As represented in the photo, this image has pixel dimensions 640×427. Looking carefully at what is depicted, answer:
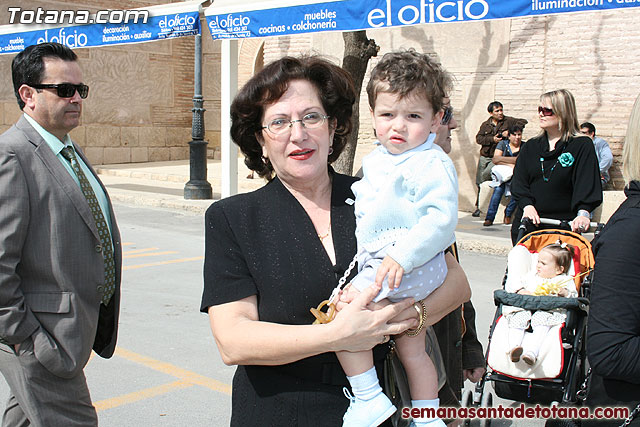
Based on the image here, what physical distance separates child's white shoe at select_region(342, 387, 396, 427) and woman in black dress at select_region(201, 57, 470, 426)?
1.9 inches

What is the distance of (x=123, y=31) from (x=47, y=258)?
1198cm

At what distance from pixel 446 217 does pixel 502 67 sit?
12.3 m

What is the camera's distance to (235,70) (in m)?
14.1

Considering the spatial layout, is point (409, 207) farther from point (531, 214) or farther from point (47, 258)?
point (531, 214)

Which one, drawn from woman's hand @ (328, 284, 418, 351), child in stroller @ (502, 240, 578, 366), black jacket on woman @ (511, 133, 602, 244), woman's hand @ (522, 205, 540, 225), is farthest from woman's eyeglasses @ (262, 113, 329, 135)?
black jacket on woman @ (511, 133, 602, 244)

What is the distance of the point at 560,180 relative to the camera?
19.1 ft

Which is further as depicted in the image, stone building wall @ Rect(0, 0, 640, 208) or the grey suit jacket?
stone building wall @ Rect(0, 0, 640, 208)

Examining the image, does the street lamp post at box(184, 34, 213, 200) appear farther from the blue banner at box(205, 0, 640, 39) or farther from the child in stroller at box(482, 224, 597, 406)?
the child in stroller at box(482, 224, 597, 406)

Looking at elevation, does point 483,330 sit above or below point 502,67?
below

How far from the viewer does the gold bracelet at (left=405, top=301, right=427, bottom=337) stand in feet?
7.47

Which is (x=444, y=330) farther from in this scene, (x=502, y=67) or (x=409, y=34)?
(x=409, y=34)

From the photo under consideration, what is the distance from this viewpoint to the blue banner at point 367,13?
9023 millimetres

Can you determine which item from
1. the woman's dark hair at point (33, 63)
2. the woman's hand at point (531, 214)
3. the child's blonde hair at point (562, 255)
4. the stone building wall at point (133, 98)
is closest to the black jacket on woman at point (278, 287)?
the woman's dark hair at point (33, 63)

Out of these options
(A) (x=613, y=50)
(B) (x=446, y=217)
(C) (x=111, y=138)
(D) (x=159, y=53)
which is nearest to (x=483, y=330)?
(B) (x=446, y=217)
